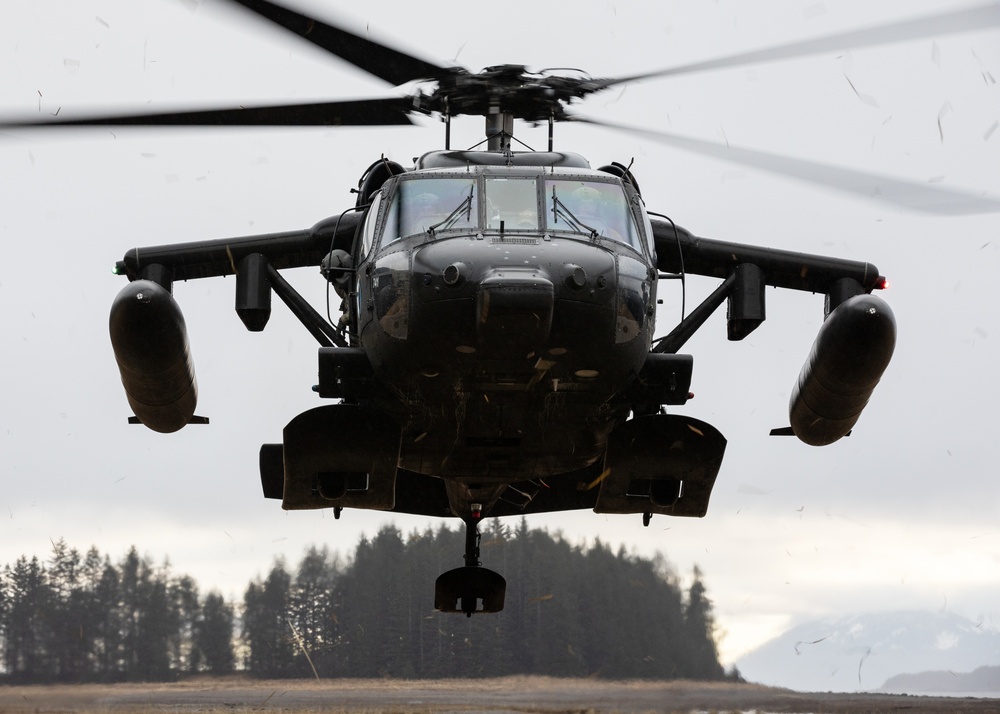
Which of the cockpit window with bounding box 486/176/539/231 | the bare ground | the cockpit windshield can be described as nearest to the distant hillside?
the bare ground

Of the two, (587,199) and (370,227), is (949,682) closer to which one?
(587,199)

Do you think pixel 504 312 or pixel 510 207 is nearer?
pixel 504 312

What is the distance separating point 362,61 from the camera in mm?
7500

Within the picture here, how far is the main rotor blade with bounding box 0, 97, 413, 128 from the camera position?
6.94 m

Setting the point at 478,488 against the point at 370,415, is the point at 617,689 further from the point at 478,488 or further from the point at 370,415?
the point at 370,415

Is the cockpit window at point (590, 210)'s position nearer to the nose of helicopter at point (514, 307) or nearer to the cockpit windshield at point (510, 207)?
the cockpit windshield at point (510, 207)

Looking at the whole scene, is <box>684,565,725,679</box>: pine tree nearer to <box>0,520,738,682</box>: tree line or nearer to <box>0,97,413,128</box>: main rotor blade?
<box>0,520,738,682</box>: tree line

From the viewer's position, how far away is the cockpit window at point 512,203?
742 cm

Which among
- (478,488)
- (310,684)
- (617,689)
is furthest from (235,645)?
(478,488)

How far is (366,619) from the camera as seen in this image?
22469 millimetres

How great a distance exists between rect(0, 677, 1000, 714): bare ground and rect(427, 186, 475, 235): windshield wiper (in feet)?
29.6

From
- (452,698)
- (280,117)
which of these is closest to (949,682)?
(452,698)

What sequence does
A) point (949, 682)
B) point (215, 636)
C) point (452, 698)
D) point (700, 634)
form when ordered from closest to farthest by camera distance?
point (949, 682) → point (700, 634) → point (452, 698) → point (215, 636)

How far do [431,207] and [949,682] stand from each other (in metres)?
13.7
